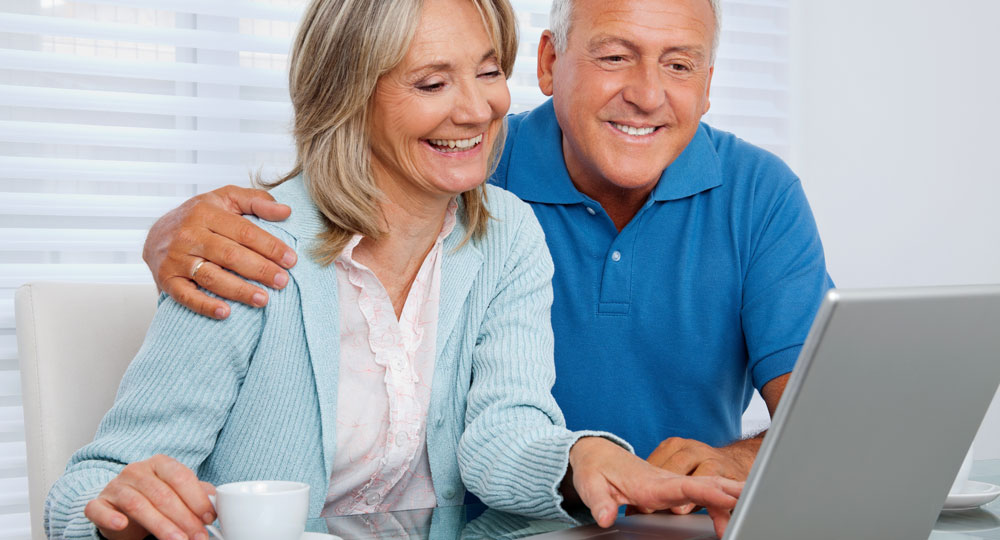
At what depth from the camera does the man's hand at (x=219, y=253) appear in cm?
118

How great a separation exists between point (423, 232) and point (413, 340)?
0.55ft

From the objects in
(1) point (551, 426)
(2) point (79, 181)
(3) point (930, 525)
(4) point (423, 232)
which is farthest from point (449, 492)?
(2) point (79, 181)

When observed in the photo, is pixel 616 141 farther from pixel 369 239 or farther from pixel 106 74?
pixel 106 74

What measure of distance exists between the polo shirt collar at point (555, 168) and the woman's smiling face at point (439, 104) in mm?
387

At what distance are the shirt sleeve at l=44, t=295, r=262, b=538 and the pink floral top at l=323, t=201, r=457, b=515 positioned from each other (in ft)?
0.53

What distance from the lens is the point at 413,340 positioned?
138 cm

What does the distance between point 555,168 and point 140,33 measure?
3.57 ft

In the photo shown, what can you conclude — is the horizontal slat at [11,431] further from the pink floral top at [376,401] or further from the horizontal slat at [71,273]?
the pink floral top at [376,401]

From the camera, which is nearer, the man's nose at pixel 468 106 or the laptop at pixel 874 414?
the laptop at pixel 874 414

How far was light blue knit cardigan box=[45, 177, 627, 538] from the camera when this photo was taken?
1.13 meters

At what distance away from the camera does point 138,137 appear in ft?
7.38

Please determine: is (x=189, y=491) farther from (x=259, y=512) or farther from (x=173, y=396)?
(x=173, y=396)

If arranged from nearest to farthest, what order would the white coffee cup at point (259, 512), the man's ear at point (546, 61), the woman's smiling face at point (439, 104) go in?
the white coffee cup at point (259, 512) < the woman's smiling face at point (439, 104) < the man's ear at point (546, 61)

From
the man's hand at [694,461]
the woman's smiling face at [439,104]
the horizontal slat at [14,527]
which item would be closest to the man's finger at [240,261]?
the woman's smiling face at [439,104]
